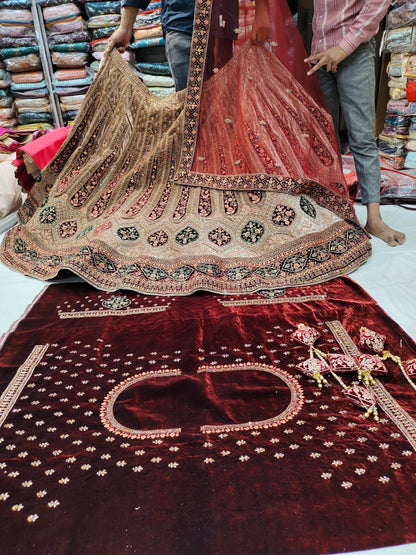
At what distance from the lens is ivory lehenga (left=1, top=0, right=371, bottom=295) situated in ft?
6.21

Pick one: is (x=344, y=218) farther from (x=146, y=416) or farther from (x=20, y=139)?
(x=20, y=139)

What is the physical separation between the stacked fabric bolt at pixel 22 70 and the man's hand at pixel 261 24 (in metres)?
3.68

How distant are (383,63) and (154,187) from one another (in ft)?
9.51

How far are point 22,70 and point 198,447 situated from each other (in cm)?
509

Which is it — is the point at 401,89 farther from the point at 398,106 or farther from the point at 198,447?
the point at 198,447

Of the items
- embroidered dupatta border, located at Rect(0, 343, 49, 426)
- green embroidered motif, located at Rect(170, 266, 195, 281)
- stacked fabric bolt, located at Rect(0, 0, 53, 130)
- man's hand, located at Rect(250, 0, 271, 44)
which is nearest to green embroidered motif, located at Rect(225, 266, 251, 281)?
green embroidered motif, located at Rect(170, 266, 195, 281)

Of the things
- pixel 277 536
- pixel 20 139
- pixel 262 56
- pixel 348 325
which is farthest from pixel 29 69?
pixel 277 536

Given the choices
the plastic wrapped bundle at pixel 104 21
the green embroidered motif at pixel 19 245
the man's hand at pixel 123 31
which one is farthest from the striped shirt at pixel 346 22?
the plastic wrapped bundle at pixel 104 21

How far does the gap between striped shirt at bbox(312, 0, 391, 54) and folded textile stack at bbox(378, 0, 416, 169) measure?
6.24 feet

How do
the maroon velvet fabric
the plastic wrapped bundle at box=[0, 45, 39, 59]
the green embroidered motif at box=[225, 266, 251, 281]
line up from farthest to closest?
the plastic wrapped bundle at box=[0, 45, 39, 59] → the green embroidered motif at box=[225, 266, 251, 281] → the maroon velvet fabric

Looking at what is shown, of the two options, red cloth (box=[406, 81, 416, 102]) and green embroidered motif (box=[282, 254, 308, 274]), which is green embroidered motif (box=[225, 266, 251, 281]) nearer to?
green embroidered motif (box=[282, 254, 308, 274])

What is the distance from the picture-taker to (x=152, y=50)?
15.0ft

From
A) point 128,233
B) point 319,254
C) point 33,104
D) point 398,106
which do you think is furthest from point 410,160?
point 33,104

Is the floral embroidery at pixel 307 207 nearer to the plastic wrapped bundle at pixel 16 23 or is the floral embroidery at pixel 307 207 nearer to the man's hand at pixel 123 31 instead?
the man's hand at pixel 123 31
